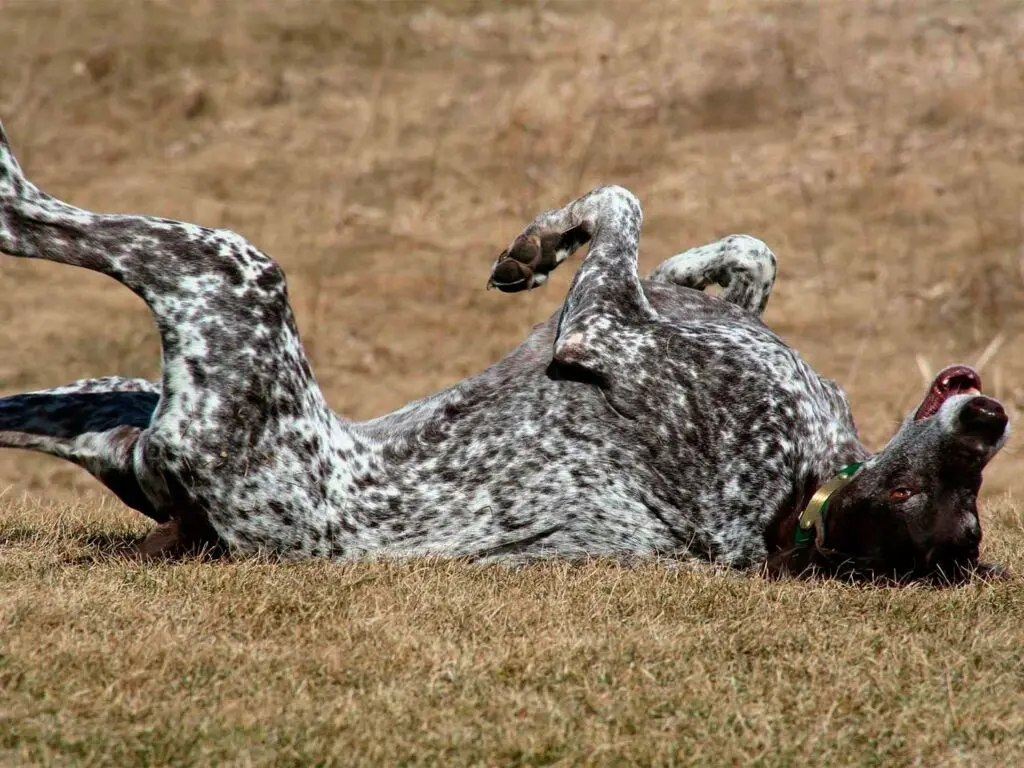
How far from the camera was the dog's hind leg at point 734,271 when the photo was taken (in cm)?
733

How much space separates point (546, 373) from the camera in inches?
245

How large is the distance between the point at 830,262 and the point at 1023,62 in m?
4.04

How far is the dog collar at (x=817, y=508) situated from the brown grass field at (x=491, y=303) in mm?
397

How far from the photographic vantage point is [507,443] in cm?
596

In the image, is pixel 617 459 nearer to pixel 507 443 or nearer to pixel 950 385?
pixel 507 443

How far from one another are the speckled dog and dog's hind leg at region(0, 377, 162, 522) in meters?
0.01

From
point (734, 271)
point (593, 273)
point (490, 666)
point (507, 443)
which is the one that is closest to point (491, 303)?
point (734, 271)

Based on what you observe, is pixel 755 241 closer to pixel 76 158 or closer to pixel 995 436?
pixel 995 436

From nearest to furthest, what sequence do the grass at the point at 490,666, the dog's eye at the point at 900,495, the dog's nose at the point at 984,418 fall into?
the grass at the point at 490,666 < the dog's nose at the point at 984,418 < the dog's eye at the point at 900,495

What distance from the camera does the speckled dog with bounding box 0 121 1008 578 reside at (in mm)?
5461

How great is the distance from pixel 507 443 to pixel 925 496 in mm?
1568

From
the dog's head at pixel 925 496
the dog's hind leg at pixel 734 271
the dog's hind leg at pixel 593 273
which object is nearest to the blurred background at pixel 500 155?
the dog's hind leg at pixel 734 271

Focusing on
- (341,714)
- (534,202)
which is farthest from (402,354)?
(341,714)

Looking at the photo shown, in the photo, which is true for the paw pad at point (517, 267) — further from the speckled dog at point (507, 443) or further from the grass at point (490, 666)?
the grass at point (490, 666)
